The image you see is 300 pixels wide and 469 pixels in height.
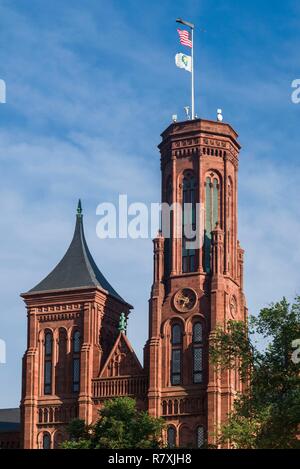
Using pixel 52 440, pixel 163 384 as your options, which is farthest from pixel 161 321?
pixel 52 440

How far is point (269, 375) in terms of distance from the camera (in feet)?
191

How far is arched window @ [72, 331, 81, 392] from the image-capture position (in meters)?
94.1

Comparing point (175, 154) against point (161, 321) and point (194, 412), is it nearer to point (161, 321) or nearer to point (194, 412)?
point (161, 321)

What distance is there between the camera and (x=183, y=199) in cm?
9419

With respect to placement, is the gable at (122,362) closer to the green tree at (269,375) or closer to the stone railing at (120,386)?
the stone railing at (120,386)

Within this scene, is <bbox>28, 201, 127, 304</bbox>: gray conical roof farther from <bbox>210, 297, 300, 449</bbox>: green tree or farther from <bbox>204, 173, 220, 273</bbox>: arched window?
<bbox>210, 297, 300, 449</bbox>: green tree

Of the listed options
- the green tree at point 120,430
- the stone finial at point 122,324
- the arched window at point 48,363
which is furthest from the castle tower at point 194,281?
the arched window at point 48,363

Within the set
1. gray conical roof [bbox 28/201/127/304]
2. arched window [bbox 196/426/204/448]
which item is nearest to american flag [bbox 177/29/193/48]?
gray conical roof [bbox 28/201/127/304]

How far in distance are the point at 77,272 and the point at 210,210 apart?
11286 millimetres

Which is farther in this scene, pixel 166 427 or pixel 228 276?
pixel 228 276
